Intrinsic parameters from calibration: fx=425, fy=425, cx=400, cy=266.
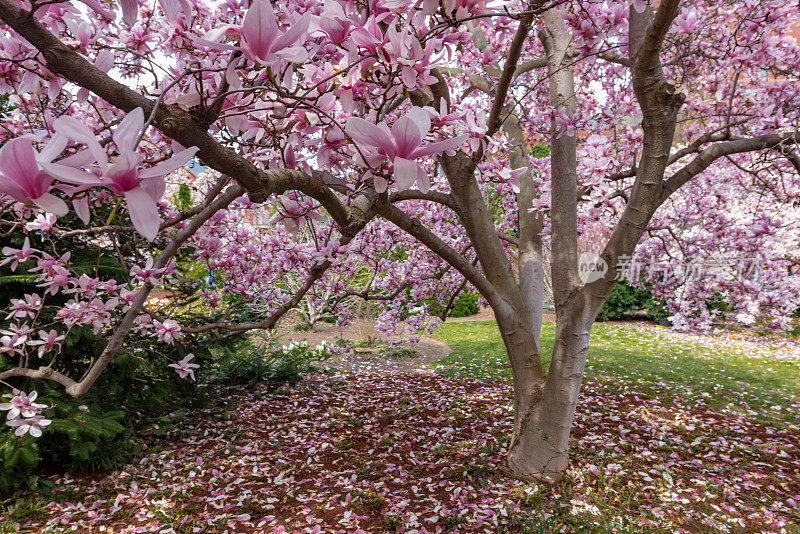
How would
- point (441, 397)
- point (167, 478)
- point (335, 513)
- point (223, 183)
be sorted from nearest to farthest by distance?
point (223, 183) < point (335, 513) < point (167, 478) < point (441, 397)

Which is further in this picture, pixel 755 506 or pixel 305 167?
pixel 755 506

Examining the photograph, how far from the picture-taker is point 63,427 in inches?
111

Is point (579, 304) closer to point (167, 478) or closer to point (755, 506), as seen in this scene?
point (755, 506)

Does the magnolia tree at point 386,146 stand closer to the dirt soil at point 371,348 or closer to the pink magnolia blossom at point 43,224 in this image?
the pink magnolia blossom at point 43,224

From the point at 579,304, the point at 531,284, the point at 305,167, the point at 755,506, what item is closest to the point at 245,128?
the point at 305,167

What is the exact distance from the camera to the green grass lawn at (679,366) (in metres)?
5.25

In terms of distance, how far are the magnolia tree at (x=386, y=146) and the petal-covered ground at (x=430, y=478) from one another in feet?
1.55

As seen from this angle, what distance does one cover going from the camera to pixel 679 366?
7027 mm

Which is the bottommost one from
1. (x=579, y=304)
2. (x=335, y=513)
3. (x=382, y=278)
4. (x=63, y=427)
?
(x=335, y=513)

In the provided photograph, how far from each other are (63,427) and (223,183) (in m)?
2.04

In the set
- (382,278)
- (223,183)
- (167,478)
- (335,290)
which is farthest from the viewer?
(382,278)

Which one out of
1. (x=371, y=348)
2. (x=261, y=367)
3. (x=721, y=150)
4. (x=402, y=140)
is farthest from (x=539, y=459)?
(x=371, y=348)

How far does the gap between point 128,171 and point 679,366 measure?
27.3 ft

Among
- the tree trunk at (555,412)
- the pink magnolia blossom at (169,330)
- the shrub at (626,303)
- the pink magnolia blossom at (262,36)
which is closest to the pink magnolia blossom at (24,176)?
the pink magnolia blossom at (262,36)
